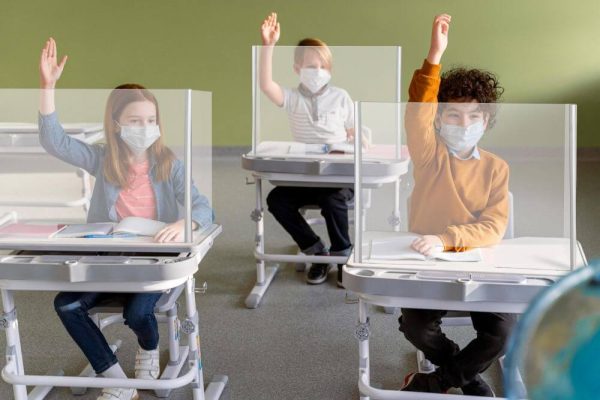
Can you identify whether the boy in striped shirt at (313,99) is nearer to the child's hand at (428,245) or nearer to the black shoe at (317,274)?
the black shoe at (317,274)

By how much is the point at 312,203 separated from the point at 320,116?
0.46 metres

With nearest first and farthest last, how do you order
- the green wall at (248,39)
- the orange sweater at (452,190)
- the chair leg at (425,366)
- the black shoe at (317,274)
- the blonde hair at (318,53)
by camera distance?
the orange sweater at (452,190), the chair leg at (425,366), the blonde hair at (318,53), the black shoe at (317,274), the green wall at (248,39)

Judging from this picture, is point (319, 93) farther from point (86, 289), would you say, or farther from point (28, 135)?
point (86, 289)

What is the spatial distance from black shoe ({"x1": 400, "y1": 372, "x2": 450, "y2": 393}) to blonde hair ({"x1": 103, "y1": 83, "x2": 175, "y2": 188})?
88 centimetres

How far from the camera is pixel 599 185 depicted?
530 centimetres

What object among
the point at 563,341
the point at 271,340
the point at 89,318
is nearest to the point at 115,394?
the point at 89,318

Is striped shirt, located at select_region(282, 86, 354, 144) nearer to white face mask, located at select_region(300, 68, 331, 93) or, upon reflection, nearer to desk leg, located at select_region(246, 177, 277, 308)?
white face mask, located at select_region(300, 68, 331, 93)

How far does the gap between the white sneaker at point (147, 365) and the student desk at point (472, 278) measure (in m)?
0.72

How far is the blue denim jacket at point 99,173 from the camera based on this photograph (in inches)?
82.2

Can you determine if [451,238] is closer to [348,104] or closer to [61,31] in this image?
[348,104]

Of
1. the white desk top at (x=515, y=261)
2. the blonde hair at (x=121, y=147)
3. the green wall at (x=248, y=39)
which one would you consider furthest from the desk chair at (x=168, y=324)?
the green wall at (x=248, y=39)

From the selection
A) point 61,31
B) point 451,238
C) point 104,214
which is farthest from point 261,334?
point 61,31

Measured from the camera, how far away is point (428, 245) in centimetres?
193

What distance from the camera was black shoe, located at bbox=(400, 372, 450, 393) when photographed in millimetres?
2133
